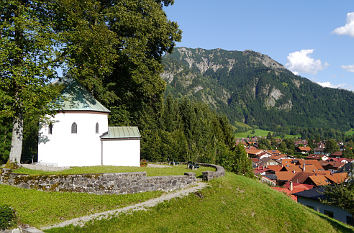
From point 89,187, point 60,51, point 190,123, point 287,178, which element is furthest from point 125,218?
point 287,178

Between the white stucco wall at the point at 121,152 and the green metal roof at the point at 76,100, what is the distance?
3.46 metres

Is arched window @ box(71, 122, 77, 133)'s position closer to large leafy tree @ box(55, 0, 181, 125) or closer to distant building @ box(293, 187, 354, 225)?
large leafy tree @ box(55, 0, 181, 125)

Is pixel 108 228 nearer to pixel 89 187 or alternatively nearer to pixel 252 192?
pixel 89 187

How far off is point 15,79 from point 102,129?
30.2 ft

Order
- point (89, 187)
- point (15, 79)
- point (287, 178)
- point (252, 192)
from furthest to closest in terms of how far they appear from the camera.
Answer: point (287, 178) → point (252, 192) → point (15, 79) → point (89, 187)

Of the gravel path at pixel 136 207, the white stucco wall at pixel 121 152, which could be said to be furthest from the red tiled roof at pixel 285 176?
the gravel path at pixel 136 207

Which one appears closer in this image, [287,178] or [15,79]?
[15,79]

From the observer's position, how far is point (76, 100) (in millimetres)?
23922

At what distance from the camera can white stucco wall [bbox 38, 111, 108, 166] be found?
23.1 metres

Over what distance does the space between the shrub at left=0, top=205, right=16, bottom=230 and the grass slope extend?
6.82ft

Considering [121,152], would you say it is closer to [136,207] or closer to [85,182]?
[85,182]

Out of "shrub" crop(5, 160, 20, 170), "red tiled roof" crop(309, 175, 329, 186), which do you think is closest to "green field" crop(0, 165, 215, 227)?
"shrub" crop(5, 160, 20, 170)

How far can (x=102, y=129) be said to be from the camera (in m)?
25.3

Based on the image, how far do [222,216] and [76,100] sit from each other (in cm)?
1628
